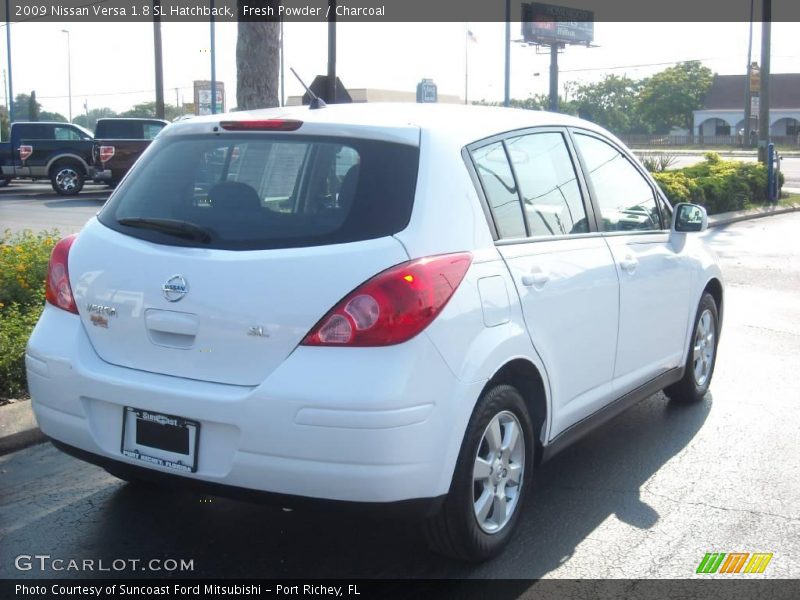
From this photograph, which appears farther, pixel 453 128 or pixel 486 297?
pixel 453 128

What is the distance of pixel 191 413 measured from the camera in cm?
347

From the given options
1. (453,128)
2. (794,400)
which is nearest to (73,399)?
(453,128)

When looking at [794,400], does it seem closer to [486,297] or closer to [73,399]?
[486,297]

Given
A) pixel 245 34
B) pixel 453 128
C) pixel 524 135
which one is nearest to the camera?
pixel 453 128

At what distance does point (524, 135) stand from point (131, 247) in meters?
1.84

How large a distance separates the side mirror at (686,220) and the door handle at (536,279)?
5.83ft

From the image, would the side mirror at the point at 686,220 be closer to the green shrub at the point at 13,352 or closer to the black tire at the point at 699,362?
the black tire at the point at 699,362

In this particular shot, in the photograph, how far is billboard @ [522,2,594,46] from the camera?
59688mm

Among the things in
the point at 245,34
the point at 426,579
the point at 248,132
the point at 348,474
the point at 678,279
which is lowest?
the point at 426,579

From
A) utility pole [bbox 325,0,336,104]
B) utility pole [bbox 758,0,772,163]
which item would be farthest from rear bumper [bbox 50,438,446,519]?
utility pole [bbox 758,0,772,163]

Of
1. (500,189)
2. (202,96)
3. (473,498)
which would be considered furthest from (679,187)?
(202,96)

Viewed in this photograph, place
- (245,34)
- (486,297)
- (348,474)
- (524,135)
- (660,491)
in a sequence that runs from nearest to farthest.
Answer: (348,474) → (486,297) → (524,135) → (660,491) → (245,34)

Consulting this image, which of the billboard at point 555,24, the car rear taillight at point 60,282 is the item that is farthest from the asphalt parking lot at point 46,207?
the billboard at point 555,24

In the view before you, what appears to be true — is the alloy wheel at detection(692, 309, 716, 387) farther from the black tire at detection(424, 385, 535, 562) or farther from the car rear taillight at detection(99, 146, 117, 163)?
the car rear taillight at detection(99, 146, 117, 163)
